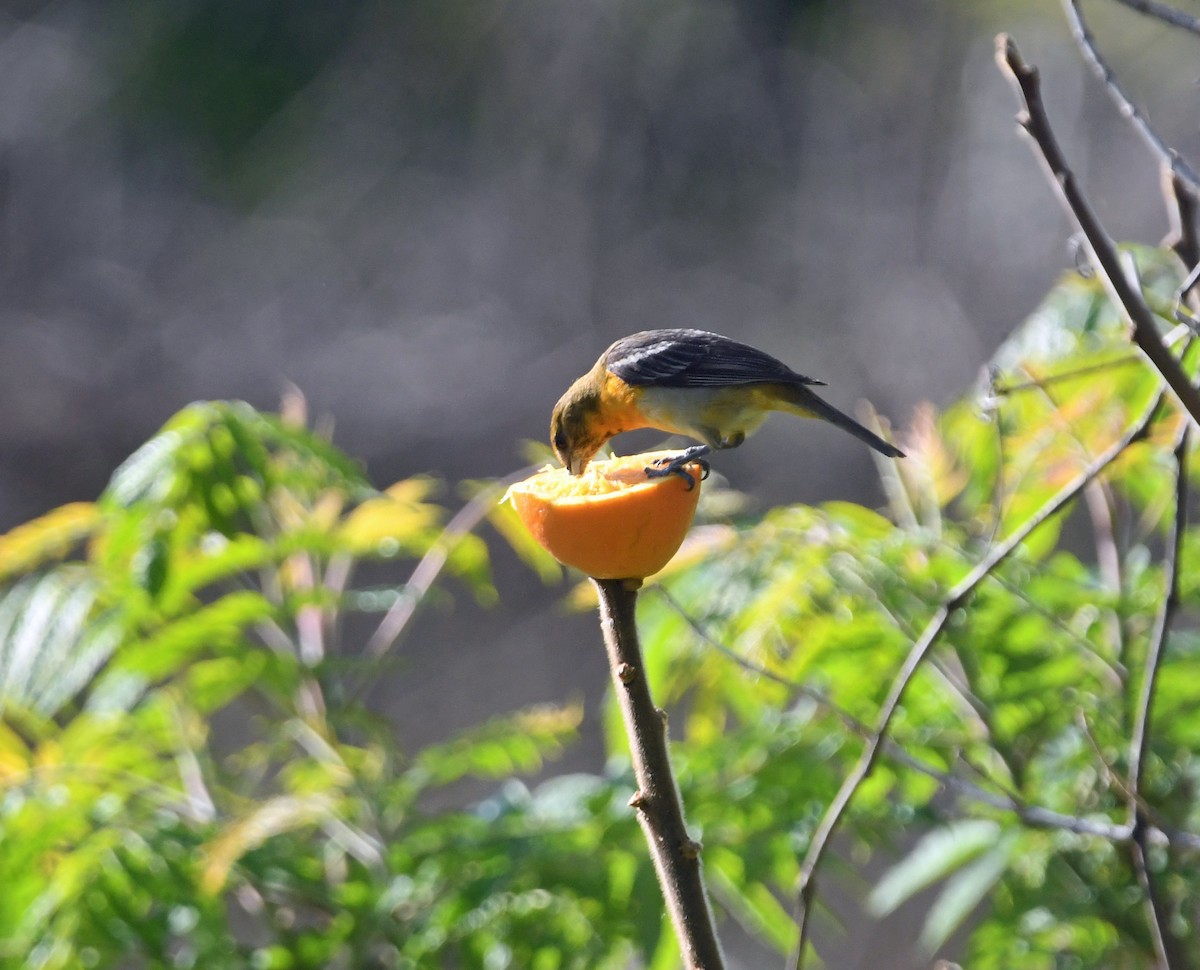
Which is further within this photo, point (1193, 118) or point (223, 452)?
point (1193, 118)

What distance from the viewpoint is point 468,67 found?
28.2 feet

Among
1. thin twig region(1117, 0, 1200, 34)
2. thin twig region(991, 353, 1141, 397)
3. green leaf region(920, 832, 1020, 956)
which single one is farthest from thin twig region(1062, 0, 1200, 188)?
green leaf region(920, 832, 1020, 956)

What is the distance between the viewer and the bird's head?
1.96 meters

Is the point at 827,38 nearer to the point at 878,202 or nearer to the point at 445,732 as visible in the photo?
the point at 878,202

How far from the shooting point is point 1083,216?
0.86 m

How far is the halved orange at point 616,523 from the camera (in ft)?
3.08

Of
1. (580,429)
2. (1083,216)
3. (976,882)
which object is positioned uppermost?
(1083,216)

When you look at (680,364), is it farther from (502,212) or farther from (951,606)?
(502,212)

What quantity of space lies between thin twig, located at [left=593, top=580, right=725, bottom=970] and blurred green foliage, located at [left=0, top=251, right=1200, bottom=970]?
2.71ft

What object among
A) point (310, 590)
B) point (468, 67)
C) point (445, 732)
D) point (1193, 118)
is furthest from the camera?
point (468, 67)

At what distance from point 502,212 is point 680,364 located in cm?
618

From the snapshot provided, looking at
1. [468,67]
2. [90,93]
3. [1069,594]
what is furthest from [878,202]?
[1069,594]

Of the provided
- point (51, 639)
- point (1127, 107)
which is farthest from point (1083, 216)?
point (51, 639)

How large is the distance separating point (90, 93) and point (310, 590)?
7.71 m
